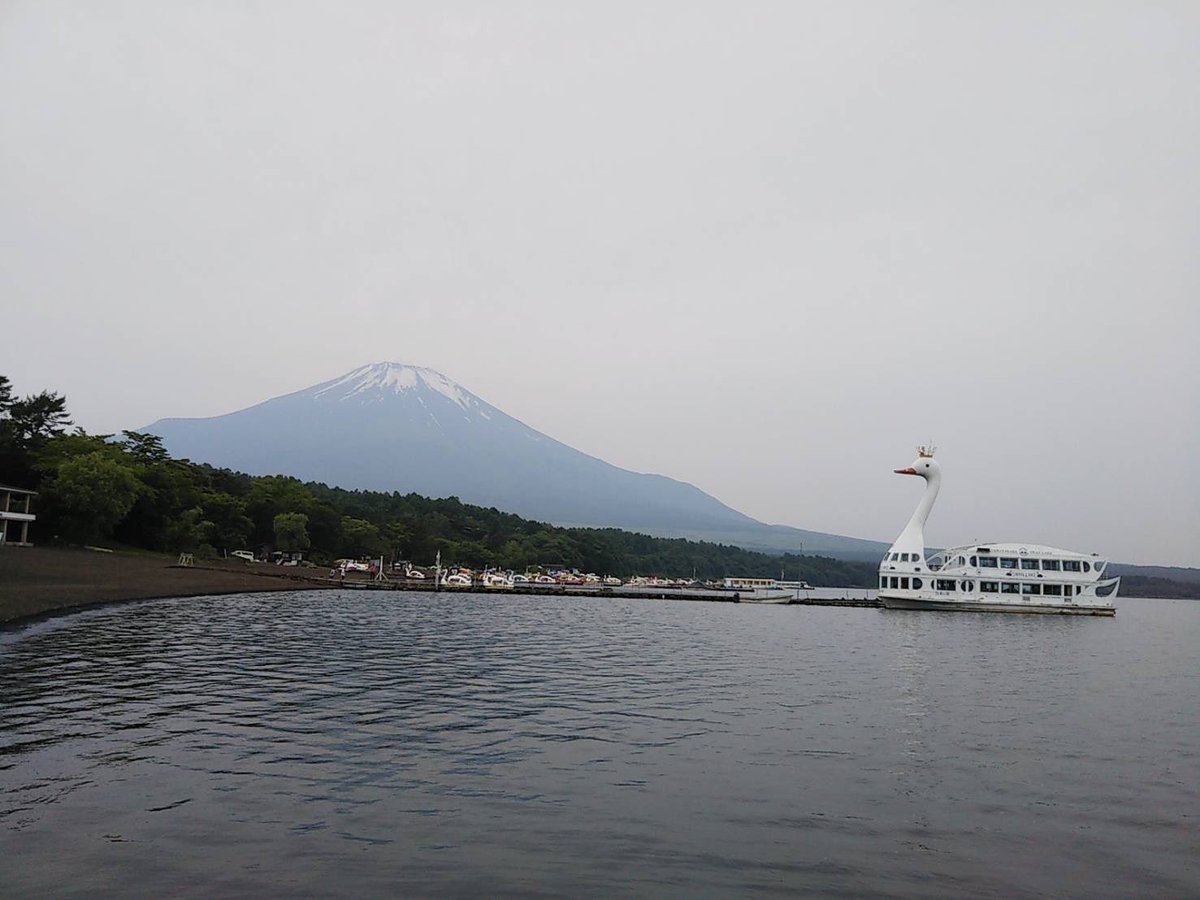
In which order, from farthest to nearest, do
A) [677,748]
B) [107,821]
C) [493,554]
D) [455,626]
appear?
[493,554] < [455,626] < [677,748] < [107,821]

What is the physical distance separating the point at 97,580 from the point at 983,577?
67.9 metres

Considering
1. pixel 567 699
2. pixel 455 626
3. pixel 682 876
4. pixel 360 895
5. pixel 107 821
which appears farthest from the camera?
pixel 455 626

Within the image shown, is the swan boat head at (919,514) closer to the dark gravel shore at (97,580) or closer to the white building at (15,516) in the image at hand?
the dark gravel shore at (97,580)

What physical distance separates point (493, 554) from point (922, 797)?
115 m

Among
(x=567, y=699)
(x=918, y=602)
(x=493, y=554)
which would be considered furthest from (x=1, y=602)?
(x=493, y=554)

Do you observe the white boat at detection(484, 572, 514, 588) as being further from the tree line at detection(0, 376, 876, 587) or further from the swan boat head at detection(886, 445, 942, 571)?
the swan boat head at detection(886, 445, 942, 571)

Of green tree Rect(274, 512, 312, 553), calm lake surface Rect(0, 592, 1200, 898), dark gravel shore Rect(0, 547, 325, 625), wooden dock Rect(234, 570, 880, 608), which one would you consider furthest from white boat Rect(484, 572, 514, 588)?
calm lake surface Rect(0, 592, 1200, 898)

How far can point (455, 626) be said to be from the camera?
40.5 metres

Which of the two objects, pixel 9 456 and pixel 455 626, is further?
pixel 9 456

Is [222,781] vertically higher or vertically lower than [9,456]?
lower

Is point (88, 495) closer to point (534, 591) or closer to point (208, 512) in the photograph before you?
point (208, 512)

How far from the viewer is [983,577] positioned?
73625 mm

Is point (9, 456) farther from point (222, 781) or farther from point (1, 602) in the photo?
point (222, 781)

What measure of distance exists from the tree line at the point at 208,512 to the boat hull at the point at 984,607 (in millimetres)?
59391
